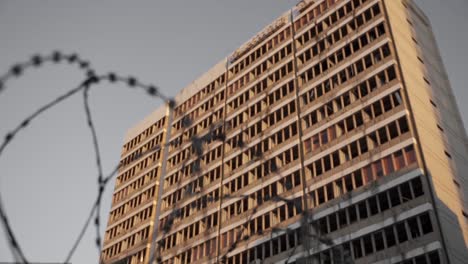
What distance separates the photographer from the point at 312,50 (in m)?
57.1

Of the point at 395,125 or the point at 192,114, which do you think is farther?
the point at 192,114

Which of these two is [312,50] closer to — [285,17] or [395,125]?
[285,17]

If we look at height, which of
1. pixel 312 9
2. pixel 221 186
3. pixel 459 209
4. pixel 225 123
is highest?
pixel 312 9

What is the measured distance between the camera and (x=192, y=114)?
72188 mm

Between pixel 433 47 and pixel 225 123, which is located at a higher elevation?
pixel 433 47

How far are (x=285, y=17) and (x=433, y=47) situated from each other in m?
18.5

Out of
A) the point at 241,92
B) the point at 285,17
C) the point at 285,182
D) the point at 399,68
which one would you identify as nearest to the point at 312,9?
the point at 285,17

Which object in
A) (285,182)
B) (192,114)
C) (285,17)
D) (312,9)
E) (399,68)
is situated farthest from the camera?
(192,114)

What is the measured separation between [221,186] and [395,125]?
76.0 feet

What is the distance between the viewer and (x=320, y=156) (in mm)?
48250

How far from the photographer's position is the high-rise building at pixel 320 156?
39.6 m

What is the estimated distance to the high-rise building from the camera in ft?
130

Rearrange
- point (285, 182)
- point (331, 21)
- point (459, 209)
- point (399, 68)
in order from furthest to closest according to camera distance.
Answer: point (331, 21), point (285, 182), point (399, 68), point (459, 209)

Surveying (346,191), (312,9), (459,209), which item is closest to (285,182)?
(346,191)
